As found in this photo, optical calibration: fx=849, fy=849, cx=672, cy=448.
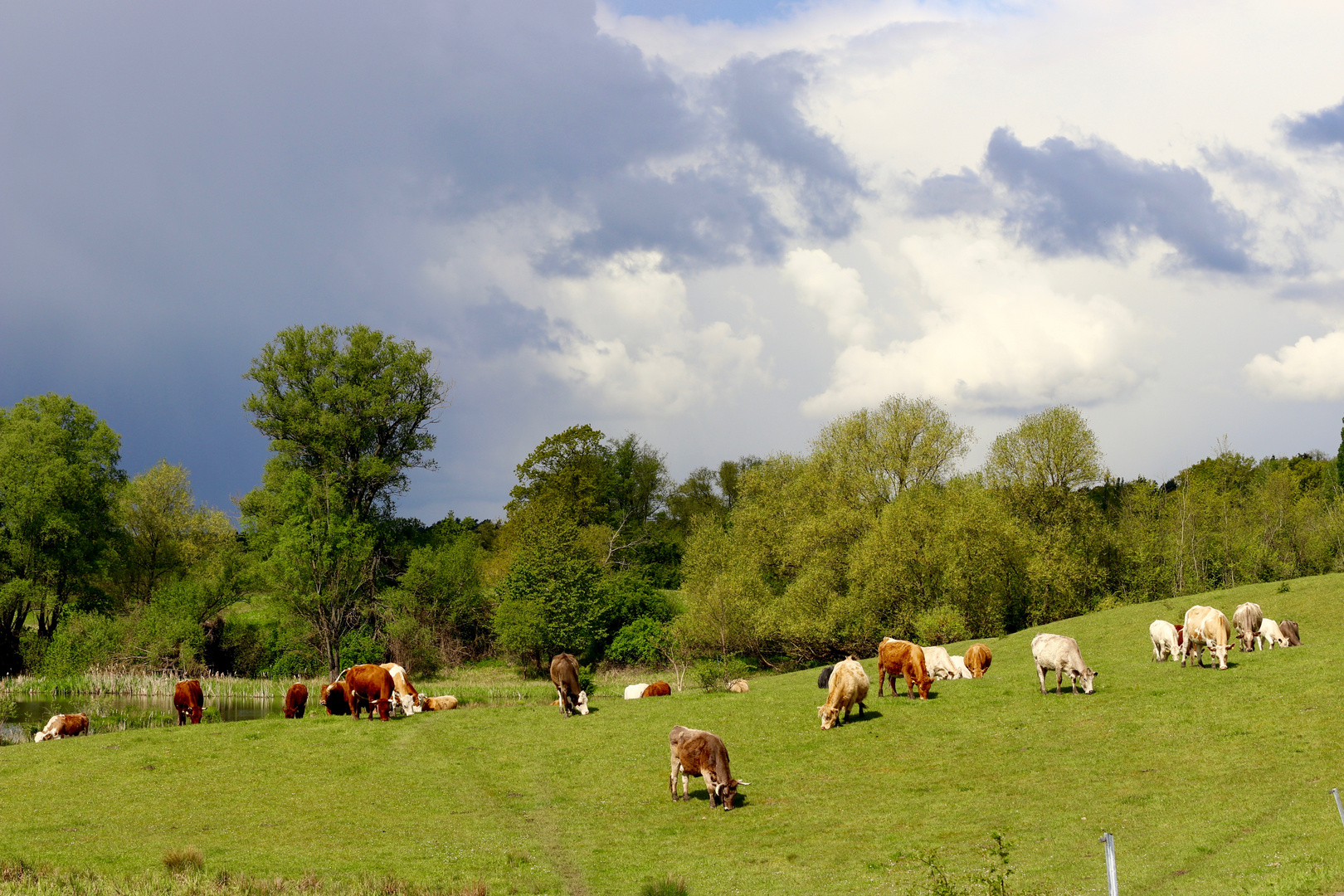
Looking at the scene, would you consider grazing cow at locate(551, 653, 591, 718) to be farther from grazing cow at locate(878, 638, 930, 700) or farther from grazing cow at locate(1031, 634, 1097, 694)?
grazing cow at locate(1031, 634, 1097, 694)

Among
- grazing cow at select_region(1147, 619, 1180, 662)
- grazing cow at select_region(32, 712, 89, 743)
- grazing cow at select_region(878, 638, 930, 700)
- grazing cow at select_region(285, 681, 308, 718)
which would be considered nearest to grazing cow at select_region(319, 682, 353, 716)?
grazing cow at select_region(285, 681, 308, 718)

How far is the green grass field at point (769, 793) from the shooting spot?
1316 cm

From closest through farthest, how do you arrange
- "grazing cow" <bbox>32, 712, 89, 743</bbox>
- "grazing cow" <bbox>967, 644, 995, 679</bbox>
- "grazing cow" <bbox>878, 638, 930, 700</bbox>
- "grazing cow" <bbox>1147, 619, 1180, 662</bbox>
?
1. "grazing cow" <bbox>878, 638, 930, 700</bbox>
2. "grazing cow" <bbox>32, 712, 89, 743</bbox>
3. "grazing cow" <bbox>1147, 619, 1180, 662</bbox>
4. "grazing cow" <bbox>967, 644, 995, 679</bbox>

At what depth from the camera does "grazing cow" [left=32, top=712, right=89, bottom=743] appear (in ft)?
91.9

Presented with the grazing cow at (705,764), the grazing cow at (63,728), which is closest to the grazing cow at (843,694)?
the grazing cow at (705,764)

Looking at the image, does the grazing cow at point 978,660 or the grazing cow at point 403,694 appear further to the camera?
the grazing cow at point 978,660

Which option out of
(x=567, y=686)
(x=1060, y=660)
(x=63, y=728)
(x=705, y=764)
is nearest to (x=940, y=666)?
(x=1060, y=660)

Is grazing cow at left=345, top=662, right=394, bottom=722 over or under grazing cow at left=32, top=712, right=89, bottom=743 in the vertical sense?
over

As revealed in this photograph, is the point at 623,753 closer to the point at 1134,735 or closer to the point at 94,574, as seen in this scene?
the point at 1134,735

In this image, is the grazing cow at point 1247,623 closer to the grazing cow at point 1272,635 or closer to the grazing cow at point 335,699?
the grazing cow at point 1272,635

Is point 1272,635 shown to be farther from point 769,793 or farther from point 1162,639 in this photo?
point 769,793

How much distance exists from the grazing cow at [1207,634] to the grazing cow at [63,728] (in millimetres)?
35939

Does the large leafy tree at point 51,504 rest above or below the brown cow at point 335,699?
above

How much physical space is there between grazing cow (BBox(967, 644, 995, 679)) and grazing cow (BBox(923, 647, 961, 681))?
85 centimetres
